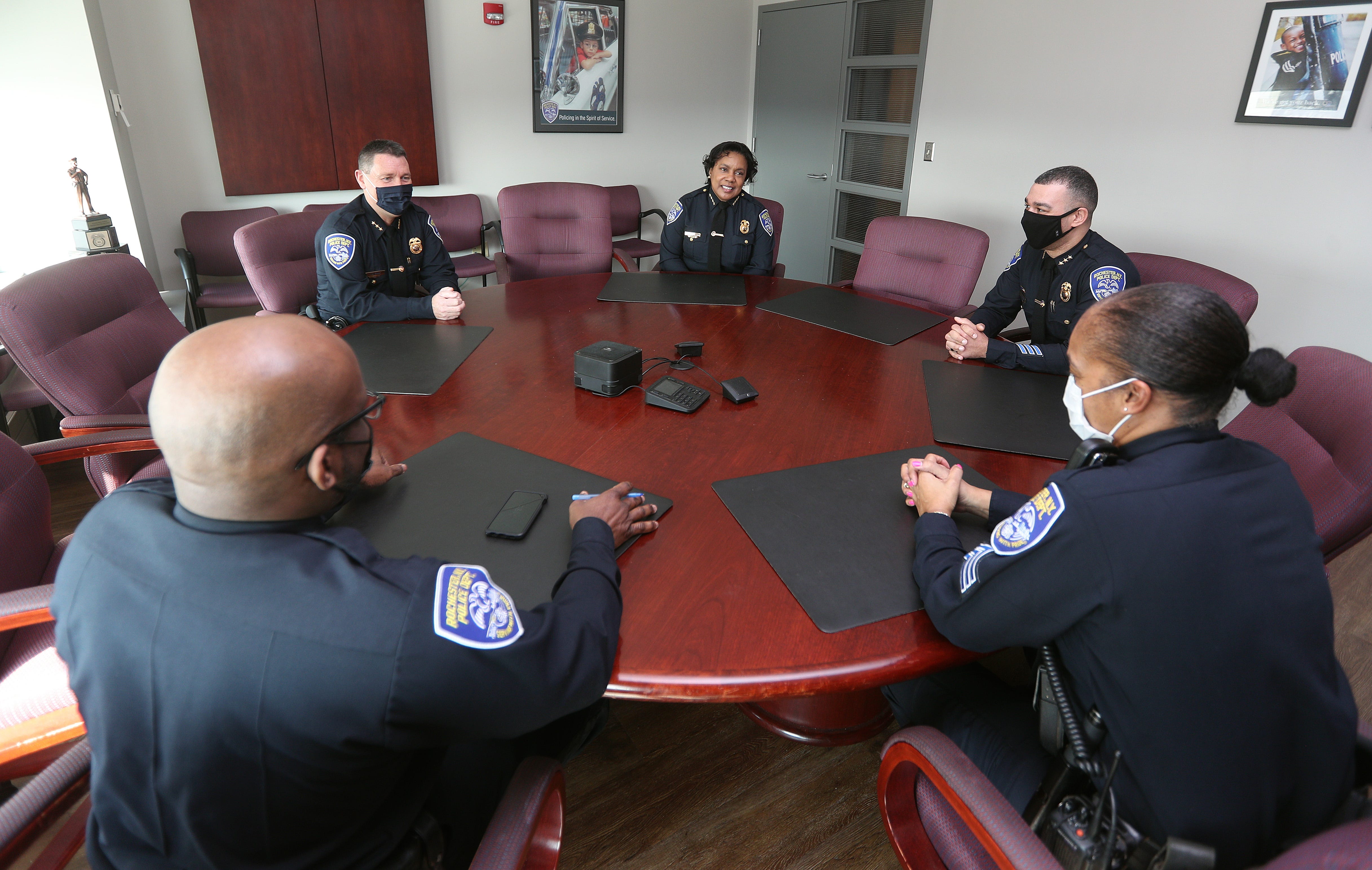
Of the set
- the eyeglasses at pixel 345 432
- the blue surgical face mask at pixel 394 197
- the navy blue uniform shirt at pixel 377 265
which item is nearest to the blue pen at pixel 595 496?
the eyeglasses at pixel 345 432

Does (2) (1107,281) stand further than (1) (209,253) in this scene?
No

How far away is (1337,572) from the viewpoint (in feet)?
8.60

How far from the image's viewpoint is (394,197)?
263 cm

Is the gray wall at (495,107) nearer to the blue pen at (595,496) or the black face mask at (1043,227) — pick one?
the black face mask at (1043,227)

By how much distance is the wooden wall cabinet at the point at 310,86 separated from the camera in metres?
3.81

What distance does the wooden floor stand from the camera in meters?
1.55

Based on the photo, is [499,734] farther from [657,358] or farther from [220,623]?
[657,358]

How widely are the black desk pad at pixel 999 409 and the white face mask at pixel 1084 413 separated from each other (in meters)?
0.36

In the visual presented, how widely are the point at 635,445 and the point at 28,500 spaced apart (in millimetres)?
1164

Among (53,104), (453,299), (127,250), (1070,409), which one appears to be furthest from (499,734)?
(53,104)

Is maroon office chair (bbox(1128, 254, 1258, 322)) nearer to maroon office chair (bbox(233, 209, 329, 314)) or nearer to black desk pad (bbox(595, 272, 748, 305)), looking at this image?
black desk pad (bbox(595, 272, 748, 305))

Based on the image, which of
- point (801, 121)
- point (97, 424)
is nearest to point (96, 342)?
point (97, 424)

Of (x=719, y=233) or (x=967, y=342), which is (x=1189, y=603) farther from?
(x=719, y=233)

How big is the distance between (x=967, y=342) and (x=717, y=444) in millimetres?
975
